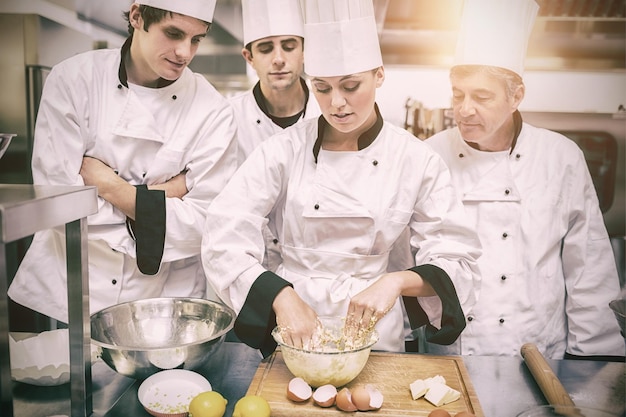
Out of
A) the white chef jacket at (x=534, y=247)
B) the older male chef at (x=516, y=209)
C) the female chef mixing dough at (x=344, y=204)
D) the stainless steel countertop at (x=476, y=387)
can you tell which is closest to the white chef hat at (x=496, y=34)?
the older male chef at (x=516, y=209)

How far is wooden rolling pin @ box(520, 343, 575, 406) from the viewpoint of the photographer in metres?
1.31

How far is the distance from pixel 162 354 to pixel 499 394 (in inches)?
33.5

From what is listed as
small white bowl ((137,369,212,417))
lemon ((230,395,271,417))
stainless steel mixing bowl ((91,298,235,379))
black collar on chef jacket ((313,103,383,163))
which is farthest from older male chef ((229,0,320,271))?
lemon ((230,395,271,417))

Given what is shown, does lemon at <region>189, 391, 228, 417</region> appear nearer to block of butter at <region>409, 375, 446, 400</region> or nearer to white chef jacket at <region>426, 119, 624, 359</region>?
block of butter at <region>409, 375, 446, 400</region>

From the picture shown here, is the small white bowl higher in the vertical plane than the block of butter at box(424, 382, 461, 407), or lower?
lower

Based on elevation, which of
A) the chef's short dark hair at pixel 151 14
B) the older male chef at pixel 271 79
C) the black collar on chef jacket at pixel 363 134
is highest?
the chef's short dark hair at pixel 151 14

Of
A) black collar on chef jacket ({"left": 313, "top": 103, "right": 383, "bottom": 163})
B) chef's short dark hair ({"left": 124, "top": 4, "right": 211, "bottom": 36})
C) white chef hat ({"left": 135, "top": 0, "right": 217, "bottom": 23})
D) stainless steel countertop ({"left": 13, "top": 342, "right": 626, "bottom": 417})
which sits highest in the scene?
white chef hat ({"left": 135, "top": 0, "right": 217, "bottom": 23})

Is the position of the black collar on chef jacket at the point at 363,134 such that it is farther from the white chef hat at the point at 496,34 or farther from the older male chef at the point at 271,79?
the white chef hat at the point at 496,34

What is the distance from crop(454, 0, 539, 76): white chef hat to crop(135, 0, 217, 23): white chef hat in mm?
885

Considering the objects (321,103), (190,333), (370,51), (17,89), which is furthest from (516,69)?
(17,89)

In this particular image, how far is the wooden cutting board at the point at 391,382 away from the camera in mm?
1285

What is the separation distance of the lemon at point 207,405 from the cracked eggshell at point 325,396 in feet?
0.71

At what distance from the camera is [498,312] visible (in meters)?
1.97

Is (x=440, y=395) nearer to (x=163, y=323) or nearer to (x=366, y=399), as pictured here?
(x=366, y=399)
